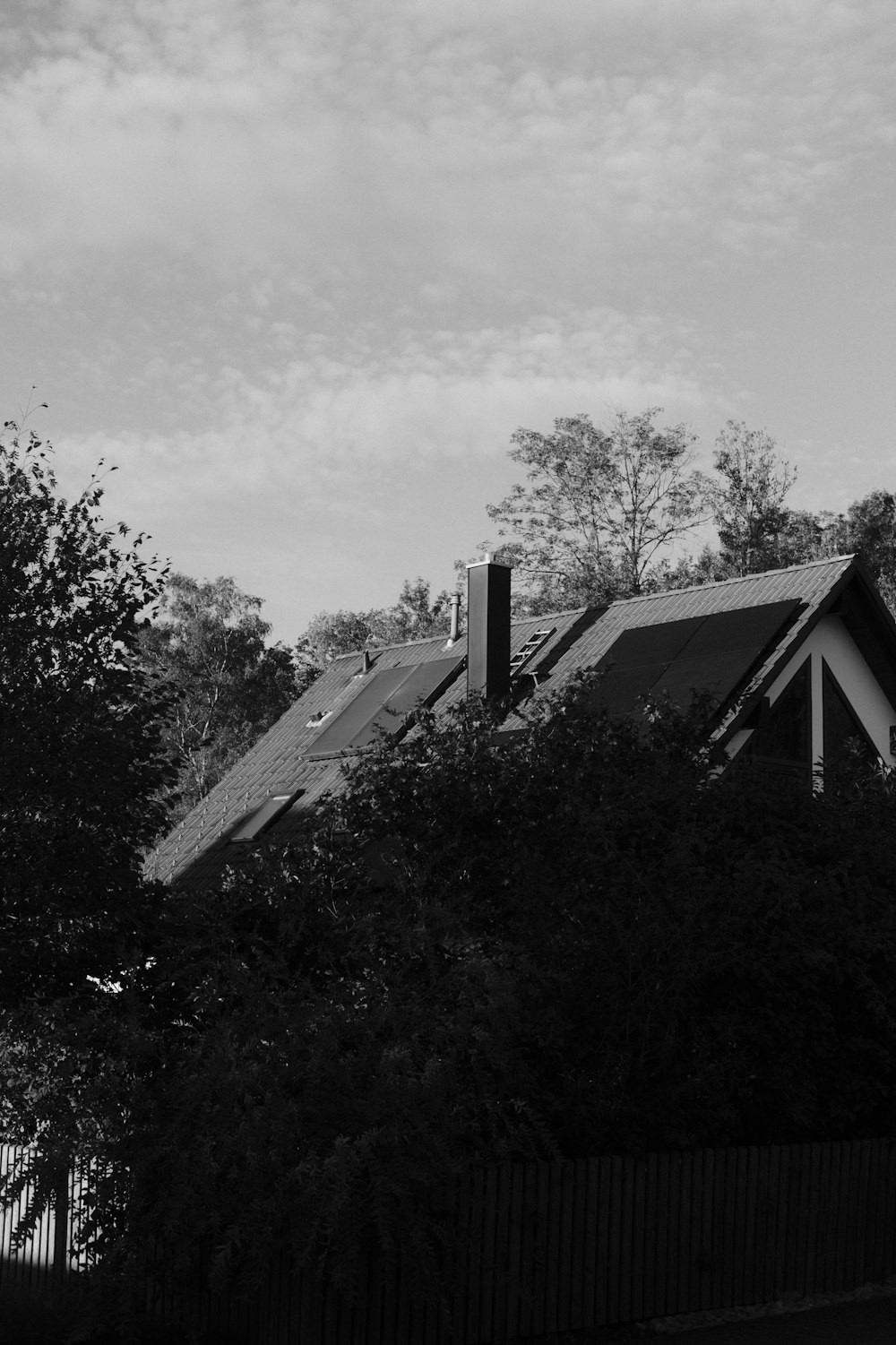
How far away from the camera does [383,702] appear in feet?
76.4

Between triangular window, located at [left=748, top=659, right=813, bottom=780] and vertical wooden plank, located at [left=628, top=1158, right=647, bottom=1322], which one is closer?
vertical wooden plank, located at [left=628, top=1158, right=647, bottom=1322]

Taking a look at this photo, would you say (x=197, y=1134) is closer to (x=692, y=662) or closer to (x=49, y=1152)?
(x=49, y=1152)

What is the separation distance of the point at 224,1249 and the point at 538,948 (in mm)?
3775

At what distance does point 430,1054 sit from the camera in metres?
8.73

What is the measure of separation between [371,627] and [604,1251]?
4840cm

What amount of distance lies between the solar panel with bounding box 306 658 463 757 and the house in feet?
0.12

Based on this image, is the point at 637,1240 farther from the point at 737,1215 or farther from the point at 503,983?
the point at 503,983

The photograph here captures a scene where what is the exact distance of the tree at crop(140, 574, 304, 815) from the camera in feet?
166

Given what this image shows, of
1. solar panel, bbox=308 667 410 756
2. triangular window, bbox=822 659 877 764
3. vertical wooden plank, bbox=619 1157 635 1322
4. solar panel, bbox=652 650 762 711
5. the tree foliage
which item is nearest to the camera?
the tree foliage

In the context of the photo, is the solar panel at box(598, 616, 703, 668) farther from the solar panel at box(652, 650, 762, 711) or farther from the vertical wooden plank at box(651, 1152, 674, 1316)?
the vertical wooden plank at box(651, 1152, 674, 1316)

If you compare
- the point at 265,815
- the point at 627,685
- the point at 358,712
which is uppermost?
the point at 358,712

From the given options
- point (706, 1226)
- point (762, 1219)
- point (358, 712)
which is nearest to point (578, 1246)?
point (706, 1226)

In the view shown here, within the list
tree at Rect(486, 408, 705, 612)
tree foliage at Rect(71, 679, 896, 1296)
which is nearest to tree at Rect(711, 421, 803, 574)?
tree at Rect(486, 408, 705, 612)

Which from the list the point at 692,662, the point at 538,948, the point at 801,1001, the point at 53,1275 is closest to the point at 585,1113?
the point at 538,948
